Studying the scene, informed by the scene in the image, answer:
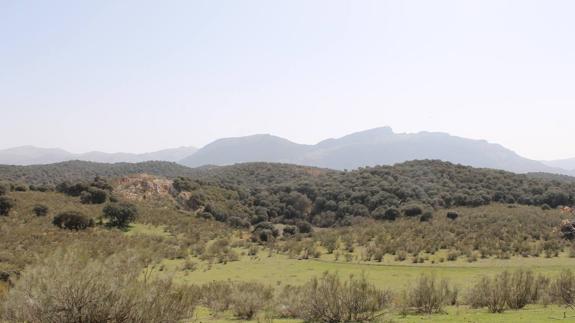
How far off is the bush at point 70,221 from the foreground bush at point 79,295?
2954 centimetres

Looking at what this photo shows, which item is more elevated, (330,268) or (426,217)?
(426,217)

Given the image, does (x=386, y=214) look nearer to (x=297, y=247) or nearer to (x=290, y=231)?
(x=290, y=231)

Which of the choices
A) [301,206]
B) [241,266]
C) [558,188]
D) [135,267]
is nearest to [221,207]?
[301,206]

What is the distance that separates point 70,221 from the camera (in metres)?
37.2

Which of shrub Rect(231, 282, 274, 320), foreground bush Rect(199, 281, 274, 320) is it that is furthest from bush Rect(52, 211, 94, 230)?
shrub Rect(231, 282, 274, 320)

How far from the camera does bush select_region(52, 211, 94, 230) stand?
37.1 m

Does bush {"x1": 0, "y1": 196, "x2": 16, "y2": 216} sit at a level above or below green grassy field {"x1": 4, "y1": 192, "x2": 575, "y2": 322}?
above

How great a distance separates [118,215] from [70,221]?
436cm

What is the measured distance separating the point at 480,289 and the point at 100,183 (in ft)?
162

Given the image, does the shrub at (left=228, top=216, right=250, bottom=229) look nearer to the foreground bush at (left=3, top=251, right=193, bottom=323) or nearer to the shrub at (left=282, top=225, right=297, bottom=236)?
the shrub at (left=282, top=225, right=297, bottom=236)

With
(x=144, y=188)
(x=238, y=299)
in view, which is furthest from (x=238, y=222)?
(x=238, y=299)

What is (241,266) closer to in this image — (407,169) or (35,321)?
(35,321)

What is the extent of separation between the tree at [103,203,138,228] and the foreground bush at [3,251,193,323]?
3193cm

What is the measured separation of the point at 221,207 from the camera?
5941 centimetres
